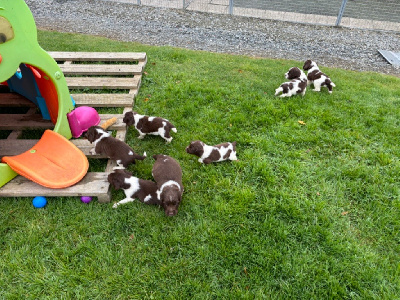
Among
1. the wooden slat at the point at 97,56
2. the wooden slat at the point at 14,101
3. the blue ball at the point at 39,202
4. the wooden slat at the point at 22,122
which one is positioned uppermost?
the wooden slat at the point at 97,56

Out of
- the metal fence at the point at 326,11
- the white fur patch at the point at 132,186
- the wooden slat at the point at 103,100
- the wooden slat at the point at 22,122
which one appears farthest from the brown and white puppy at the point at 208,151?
the metal fence at the point at 326,11

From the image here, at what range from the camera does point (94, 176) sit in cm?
405

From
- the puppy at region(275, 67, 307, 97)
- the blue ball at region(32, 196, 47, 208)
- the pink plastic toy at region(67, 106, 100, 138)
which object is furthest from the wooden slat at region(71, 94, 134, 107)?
the puppy at region(275, 67, 307, 97)

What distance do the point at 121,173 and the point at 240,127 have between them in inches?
94.6

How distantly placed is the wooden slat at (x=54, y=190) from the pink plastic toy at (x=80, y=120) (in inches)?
44.5

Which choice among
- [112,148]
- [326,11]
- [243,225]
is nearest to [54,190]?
[112,148]

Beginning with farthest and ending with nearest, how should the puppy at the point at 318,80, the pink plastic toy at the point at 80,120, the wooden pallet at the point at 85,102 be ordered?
1. the puppy at the point at 318,80
2. the pink plastic toy at the point at 80,120
3. the wooden pallet at the point at 85,102

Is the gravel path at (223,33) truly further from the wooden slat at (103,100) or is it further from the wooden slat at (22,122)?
the wooden slat at (22,122)

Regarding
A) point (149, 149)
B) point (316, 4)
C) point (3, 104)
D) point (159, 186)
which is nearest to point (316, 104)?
point (149, 149)

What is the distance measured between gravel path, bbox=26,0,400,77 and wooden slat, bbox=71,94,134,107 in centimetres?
459

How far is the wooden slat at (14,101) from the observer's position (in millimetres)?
5438

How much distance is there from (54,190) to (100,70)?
3.57 meters

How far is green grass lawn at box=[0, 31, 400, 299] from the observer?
10.2 ft

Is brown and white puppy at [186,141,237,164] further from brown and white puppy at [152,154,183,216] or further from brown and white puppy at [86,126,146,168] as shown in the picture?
brown and white puppy at [86,126,146,168]
